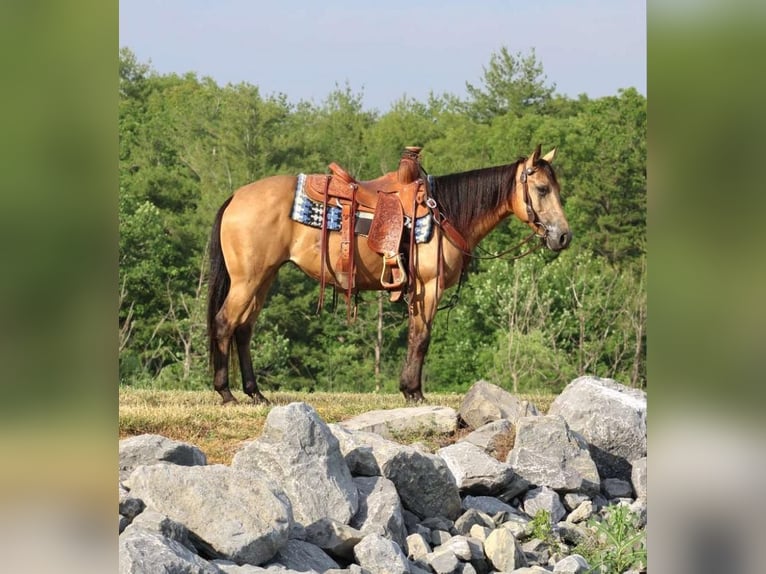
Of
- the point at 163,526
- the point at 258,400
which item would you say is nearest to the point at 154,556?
the point at 163,526

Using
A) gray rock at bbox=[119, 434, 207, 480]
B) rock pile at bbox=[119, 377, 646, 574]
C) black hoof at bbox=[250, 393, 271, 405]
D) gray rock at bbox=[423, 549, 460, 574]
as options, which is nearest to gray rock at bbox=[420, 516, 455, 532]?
rock pile at bbox=[119, 377, 646, 574]

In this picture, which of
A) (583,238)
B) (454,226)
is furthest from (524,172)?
(583,238)

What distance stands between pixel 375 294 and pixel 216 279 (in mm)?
16298

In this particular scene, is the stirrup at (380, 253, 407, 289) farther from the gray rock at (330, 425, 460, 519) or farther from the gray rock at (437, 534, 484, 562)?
the gray rock at (437, 534, 484, 562)

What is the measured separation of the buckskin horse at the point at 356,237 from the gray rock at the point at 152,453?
124 inches

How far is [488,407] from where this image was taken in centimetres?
819

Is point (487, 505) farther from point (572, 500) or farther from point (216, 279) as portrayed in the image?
point (216, 279)

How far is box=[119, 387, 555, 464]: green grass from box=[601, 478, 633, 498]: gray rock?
4.03 ft

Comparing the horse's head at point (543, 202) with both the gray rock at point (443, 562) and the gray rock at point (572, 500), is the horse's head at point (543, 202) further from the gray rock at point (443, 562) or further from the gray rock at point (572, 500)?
the gray rock at point (443, 562)

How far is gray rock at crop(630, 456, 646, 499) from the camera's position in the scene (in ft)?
23.8

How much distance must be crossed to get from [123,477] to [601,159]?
838 inches

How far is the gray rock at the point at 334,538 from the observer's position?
16.8ft

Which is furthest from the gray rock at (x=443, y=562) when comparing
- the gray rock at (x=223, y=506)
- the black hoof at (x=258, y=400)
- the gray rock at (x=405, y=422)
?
the black hoof at (x=258, y=400)
